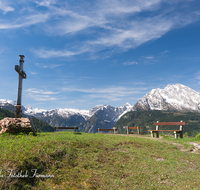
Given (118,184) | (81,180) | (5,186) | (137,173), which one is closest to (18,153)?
(5,186)

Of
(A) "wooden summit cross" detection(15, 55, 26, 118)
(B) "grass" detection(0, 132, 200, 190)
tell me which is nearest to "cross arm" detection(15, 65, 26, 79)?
(A) "wooden summit cross" detection(15, 55, 26, 118)

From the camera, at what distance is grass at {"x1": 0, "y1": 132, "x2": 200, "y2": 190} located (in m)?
8.66

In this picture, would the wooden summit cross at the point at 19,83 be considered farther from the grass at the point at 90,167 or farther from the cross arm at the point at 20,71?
the grass at the point at 90,167

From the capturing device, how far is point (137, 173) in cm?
1095

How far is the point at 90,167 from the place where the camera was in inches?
422

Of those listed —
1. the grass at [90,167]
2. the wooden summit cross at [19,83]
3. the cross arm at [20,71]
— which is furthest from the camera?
the cross arm at [20,71]

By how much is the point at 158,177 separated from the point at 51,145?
845 cm

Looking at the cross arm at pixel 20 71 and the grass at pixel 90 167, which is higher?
the cross arm at pixel 20 71

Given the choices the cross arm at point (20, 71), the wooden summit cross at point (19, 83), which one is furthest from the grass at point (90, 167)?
the cross arm at point (20, 71)

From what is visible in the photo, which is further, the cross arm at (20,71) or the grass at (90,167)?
the cross arm at (20,71)

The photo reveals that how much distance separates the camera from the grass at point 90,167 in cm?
866

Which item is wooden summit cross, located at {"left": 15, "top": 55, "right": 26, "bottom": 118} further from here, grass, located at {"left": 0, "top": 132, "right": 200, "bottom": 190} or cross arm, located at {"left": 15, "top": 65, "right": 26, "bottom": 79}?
grass, located at {"left": 0, "top": 132, "right": 200, "bottom": 190}

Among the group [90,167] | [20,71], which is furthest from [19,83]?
[90,167]

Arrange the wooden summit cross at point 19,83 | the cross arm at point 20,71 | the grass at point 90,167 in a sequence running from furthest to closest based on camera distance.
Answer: the cross arm at point 20,71, the wooden summit cross at point 19,83, the grass at point 90,167
